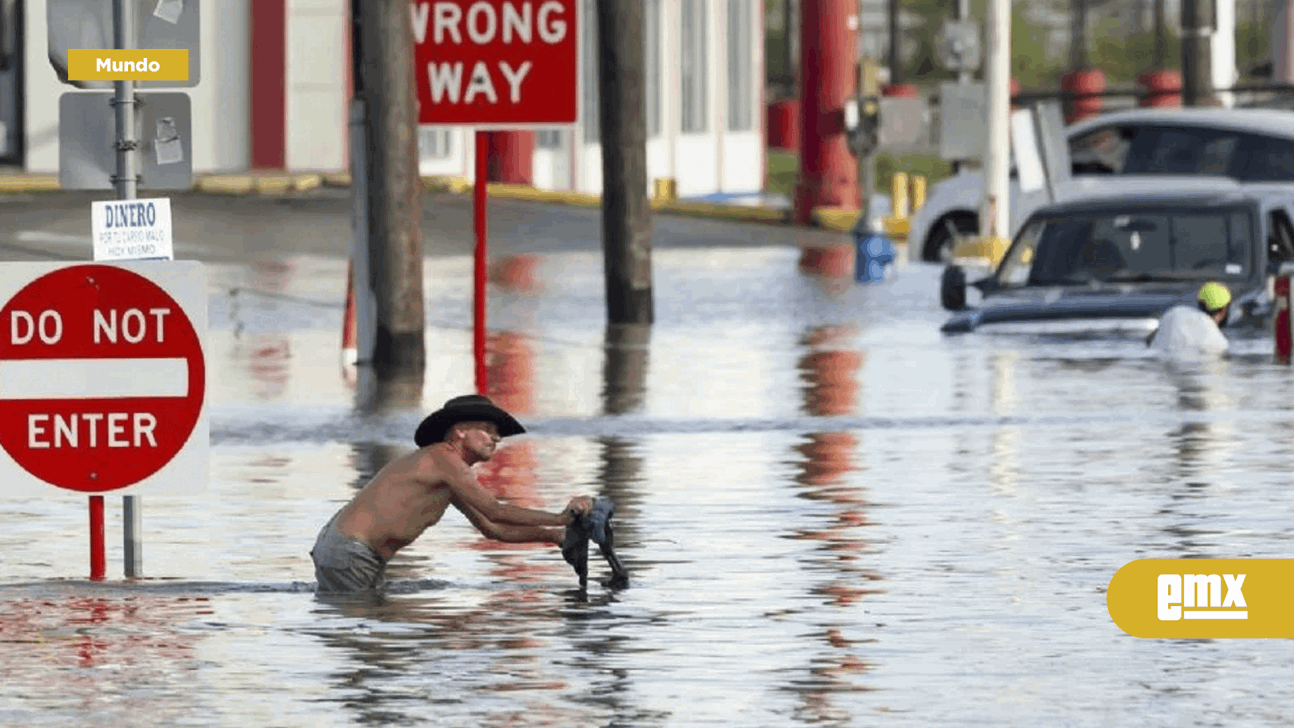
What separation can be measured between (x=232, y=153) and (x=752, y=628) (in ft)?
125

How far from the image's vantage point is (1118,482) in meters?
19.3

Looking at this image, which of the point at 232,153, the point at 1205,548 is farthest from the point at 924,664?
the point at 232,153

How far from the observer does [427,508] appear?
14.8 meters

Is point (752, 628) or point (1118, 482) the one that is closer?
point (752, 628)

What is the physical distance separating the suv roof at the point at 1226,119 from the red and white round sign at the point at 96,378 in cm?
2343

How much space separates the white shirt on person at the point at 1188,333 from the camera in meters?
28.2

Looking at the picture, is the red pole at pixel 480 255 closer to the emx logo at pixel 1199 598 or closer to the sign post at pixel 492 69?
the sign post at pixel 492 69

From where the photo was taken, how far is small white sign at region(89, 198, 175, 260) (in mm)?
15375

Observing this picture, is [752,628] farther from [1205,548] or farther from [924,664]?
[1205,548]

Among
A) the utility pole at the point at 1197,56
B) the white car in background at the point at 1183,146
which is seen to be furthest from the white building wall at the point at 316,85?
the white car in background at the point at 1183,146

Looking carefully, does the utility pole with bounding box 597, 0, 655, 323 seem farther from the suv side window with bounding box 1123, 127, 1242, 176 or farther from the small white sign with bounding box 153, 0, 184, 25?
the small white sign with bounding box 153, 0, 184, 25

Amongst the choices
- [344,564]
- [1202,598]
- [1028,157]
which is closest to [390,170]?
[1028,157]

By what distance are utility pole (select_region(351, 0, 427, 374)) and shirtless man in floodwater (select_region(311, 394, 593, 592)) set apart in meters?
12.2

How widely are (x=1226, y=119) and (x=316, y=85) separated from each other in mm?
16470
